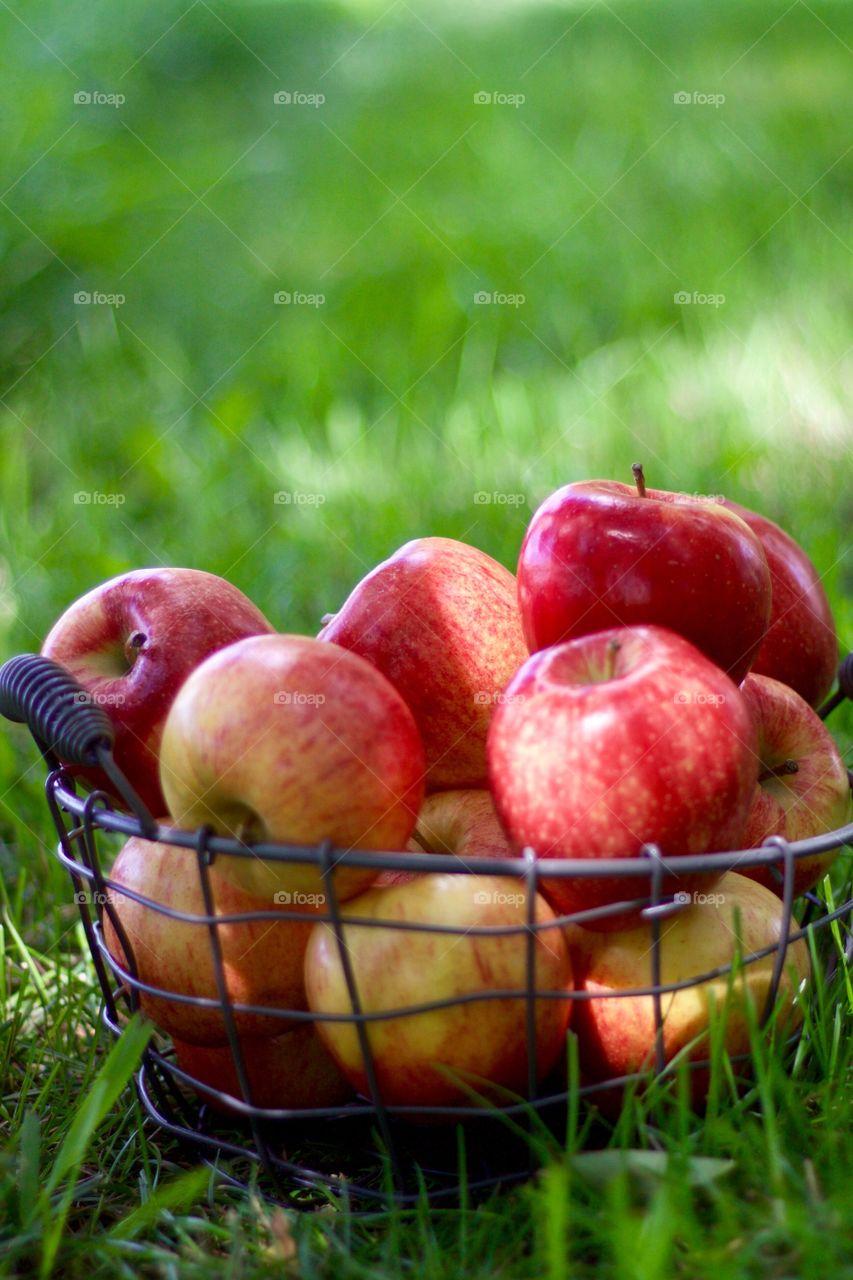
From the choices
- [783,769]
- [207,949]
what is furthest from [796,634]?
[207,949]

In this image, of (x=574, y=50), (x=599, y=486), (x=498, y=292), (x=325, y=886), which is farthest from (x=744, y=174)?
(x=325, y=886)

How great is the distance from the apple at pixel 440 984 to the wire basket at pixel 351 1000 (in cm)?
1

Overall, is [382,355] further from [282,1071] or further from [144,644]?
[282,1071]

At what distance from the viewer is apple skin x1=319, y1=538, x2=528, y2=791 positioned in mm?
1389

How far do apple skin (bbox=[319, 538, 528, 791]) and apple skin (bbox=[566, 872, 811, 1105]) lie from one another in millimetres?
294

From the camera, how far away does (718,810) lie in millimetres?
1099

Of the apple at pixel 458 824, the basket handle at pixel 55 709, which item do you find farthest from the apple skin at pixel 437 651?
the basket handle at pixel 55 709

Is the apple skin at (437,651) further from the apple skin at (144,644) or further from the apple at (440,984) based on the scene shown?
the apple at (440,984)

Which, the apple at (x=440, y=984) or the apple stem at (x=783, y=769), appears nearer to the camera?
the apple at (x=440, y=984)

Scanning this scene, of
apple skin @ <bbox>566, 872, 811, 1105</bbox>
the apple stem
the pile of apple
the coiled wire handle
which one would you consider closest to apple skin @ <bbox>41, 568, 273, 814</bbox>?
the pile of apple

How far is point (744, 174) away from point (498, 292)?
1.02 m

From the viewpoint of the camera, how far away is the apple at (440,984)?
3.47 feet

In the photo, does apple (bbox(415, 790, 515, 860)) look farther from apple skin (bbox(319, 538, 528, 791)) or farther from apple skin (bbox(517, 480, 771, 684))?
apple skin (bbox(517, 480, 771, 684))

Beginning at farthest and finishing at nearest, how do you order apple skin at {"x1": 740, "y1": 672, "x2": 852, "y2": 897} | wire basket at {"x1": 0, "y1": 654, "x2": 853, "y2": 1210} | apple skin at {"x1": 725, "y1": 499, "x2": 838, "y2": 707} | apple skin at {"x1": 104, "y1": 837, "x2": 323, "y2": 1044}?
apple skin at {"x1": 725, "y1": 499, "x2": 838, "y2": 707}
apple skin at {"x1": 740, "y1": 672, "x2": 852, "y2": 897}
apple skin at {"x1": 104, "y1": 837, "x2": 323, "y2": 1044}
wire basket at {"x1": 0, "y1": 654, "x2": 853, "y2": 1210}
